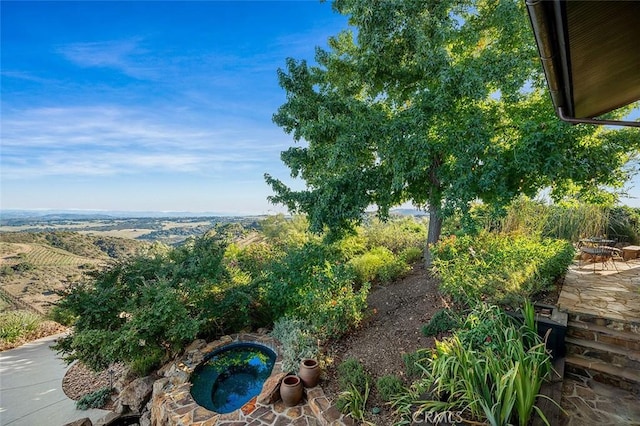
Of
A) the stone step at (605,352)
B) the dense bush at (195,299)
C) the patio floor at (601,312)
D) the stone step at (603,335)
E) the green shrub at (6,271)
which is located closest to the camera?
the patio floor at (601,312)

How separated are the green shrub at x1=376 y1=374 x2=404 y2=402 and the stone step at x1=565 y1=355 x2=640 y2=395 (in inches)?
75.8

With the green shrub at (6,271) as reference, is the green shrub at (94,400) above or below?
below

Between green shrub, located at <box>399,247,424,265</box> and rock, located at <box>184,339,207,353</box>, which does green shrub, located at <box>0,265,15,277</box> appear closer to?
rock, located at <box>184,339,207,353</box>

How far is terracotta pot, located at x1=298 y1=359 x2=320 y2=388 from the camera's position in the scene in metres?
3.87

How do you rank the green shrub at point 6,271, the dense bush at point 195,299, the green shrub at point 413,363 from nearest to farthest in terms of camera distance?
the green shrub at point 413,363 < the dense bush at point 195,299 < the green shrub at point 6,271

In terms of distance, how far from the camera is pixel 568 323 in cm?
346

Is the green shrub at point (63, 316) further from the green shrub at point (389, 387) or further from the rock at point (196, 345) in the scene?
the green shrub at point (389, 387)

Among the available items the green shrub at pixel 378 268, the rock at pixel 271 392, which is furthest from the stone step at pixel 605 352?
the rock at pixel 271 392

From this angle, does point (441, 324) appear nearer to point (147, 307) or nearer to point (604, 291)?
point (604, 291)

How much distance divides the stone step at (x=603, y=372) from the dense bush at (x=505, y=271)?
79 centimetres

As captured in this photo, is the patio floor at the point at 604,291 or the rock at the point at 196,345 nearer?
the patio floor at the point at 604,291

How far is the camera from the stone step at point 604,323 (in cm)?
323

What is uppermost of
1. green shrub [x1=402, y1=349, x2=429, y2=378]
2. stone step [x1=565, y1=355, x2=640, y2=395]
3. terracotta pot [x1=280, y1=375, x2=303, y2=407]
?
stone step [x1=565, y1=355, x2=640, y2=395]

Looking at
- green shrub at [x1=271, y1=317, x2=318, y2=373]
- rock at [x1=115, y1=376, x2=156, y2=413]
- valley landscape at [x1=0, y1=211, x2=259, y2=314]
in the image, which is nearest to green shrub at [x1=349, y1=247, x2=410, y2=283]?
green shrub at [x1=271, y1=317, x2=318, y2=373]
